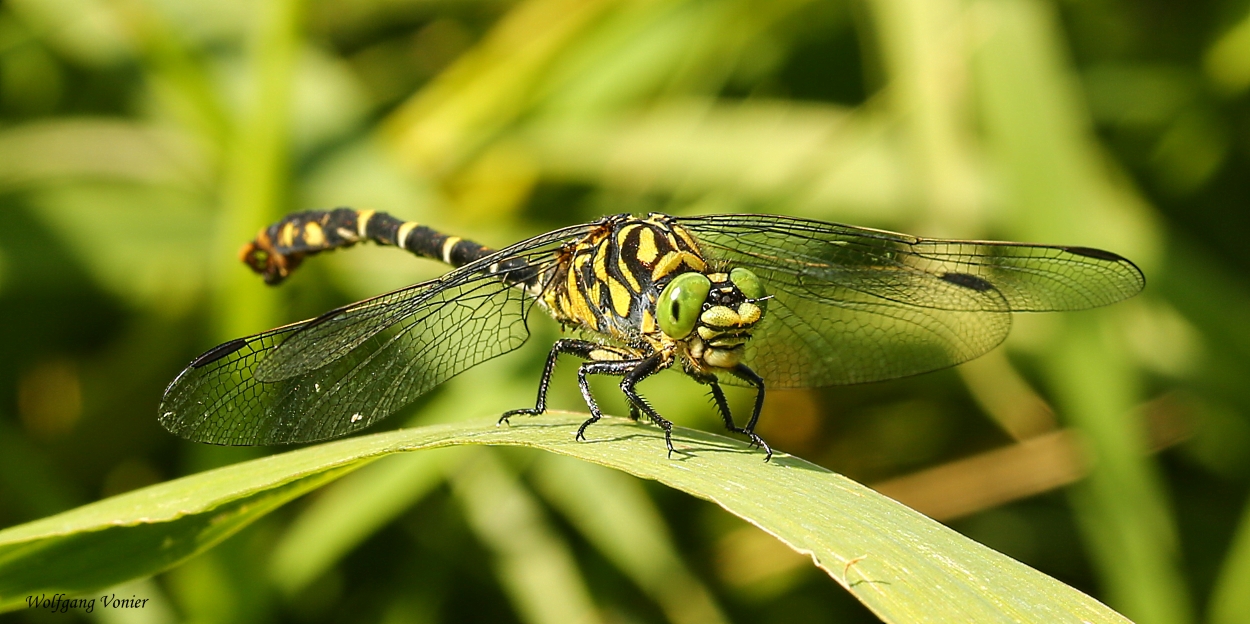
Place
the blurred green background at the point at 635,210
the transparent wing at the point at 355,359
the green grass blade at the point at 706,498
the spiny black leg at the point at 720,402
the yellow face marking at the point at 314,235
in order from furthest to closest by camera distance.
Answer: the yellow face marking at the point at 314,235
the blurred green background at the point at 635,210
the spiny black leg at the point at 720,402
the transparent wing at the point at 355,359
the green grass blade at the point at 706,498

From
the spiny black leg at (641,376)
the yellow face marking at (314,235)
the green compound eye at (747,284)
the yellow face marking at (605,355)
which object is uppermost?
the yellow face marking at (314,235)

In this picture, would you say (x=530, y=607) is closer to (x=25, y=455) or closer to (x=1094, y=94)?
(x=25, y=455)

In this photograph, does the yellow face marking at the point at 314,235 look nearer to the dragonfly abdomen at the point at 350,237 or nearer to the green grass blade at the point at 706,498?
the dragonfly abdomen at the point at 350,237

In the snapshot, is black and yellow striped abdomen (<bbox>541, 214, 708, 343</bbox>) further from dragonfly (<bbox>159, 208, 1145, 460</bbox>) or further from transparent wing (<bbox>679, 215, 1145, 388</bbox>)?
transparent wing (<bbox>679, 215, 1145, 388</bbox>)

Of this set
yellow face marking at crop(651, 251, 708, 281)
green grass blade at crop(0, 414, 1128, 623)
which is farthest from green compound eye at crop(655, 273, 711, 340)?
green grass blade at crop(0, 414, 1128, 623)

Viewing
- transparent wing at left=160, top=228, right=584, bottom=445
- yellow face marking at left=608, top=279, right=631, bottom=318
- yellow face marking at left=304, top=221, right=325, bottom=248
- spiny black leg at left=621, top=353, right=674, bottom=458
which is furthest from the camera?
yellow face marking at left=304, top=221, right=325, bottom=248

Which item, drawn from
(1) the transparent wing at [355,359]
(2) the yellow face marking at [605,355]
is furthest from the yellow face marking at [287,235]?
(2) the yellow face marking at [605,355]

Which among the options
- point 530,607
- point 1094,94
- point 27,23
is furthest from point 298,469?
point 1094,94

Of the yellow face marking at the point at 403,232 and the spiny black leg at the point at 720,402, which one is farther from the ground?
the yellow face marking at the point at 403,232
